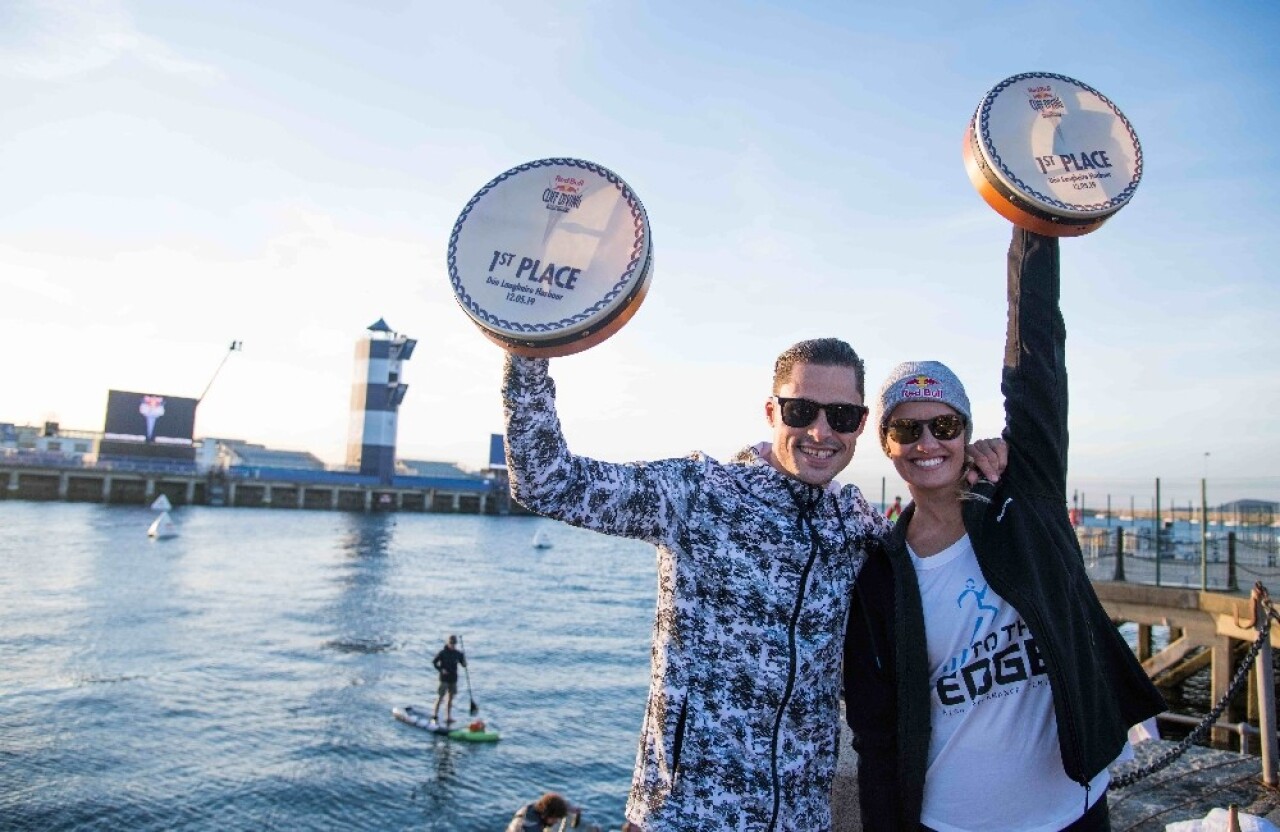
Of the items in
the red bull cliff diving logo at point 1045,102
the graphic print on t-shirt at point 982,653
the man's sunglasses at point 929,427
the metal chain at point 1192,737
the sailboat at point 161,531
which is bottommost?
the sailboat at point 161,531

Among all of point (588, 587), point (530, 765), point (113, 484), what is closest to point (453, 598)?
point (588, 587)

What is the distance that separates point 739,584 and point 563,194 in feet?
4.82

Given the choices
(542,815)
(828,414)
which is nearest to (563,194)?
(828,414)

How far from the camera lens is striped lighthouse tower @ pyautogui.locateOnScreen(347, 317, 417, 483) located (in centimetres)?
10069

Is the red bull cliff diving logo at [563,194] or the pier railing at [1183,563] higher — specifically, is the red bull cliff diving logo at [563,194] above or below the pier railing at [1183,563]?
above


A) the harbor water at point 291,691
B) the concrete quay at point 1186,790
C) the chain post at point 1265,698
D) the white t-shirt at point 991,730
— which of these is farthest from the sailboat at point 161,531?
the white t-shirt at point 991,730

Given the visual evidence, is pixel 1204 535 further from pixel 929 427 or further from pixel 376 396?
pixel 376 396

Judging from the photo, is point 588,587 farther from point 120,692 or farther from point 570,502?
point 570,502

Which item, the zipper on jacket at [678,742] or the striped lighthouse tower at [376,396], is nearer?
the zipper on jacket at [678,742]

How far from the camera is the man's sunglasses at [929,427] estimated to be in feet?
10.3

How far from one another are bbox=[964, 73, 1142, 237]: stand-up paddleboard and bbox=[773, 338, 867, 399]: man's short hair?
118 centimetres

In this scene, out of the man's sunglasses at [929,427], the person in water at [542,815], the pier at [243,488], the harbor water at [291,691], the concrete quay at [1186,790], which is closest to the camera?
the man's sunglasses at [929,427]

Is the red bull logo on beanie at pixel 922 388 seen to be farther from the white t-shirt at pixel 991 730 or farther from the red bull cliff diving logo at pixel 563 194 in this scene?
the red bull cliff diving logo at pixel 563 194

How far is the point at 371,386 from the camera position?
100 m
